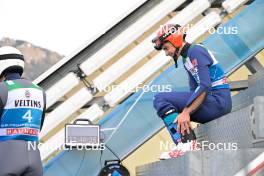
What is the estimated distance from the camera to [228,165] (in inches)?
193

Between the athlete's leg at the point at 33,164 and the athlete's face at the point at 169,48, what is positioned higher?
the athlete's face at the point at 169,48

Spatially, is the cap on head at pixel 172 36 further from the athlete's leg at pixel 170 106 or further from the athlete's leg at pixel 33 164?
the athlete's leg at pixel 33 164

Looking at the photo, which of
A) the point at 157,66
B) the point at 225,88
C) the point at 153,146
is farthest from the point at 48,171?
the point at 225,88

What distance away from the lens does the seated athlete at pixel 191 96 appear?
640cm

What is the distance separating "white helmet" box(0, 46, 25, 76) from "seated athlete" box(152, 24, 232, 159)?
1.47 meters

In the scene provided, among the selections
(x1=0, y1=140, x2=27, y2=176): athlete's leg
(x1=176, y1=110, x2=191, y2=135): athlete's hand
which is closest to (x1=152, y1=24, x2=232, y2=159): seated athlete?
(x1=176, y1=110, x2=191, y2=135): athlete's hand

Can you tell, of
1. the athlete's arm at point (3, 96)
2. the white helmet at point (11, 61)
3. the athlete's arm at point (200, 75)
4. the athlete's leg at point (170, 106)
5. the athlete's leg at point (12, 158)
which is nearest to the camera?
the athlete's leg at point (12, 158)

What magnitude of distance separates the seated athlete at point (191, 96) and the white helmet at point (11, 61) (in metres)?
1.47

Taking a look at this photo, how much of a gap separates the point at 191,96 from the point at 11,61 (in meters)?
1.59

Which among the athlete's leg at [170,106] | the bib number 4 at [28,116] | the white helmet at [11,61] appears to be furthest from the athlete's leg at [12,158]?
the athlete's leg at [170,106]

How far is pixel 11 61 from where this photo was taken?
5.64 meters

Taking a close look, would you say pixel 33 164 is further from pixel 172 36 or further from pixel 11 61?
pixel 172 36

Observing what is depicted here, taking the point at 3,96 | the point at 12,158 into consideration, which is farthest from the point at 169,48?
the point at 12,158

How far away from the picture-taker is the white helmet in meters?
5.62
